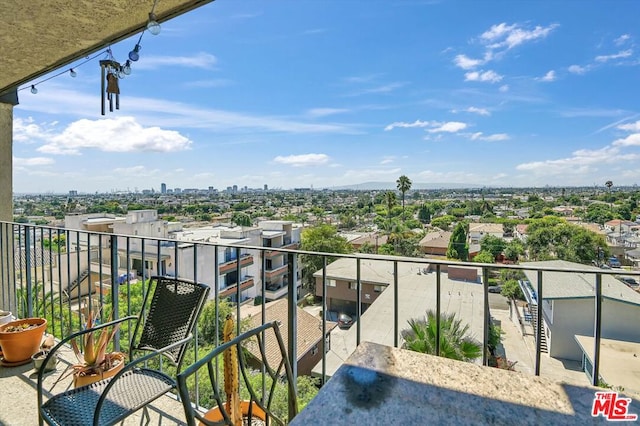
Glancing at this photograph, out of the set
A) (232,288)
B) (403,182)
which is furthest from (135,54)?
(403,182)

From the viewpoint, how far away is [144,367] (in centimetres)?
168

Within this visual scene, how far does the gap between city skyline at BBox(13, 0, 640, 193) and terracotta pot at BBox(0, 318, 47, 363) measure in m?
1.74

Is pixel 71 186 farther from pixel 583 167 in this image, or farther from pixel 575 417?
pixel 583 167

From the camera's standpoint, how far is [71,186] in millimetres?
33375

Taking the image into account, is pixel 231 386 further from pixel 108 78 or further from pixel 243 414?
pixel 108 78

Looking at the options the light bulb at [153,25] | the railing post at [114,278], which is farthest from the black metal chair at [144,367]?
the light bulb at [153,25]

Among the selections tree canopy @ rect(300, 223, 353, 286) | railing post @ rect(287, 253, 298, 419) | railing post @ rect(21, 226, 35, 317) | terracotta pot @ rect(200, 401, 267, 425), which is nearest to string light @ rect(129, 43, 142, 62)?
railing post @ rect(287, 253, 298, 419)

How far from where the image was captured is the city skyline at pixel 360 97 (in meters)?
7.21

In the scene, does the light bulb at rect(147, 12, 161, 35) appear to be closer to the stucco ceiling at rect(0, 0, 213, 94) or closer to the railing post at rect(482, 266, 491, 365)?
the stucco ceiling at rect(0, 0, 213, 94)

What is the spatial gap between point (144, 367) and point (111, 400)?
0.30 meters

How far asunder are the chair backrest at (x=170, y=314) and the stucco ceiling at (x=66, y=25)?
4.97 feet

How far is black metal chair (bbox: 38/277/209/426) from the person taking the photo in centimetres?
127

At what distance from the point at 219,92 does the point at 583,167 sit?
45.6 meters

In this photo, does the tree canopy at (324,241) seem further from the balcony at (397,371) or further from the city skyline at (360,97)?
the balcony at (397,371)
